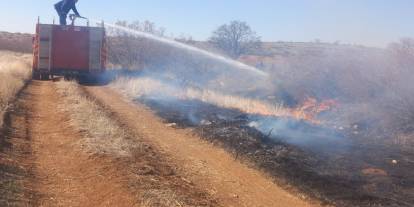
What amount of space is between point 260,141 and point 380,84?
545 centimetres

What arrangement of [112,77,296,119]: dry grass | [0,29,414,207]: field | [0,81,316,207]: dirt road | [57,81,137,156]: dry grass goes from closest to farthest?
1. [0,81,316,207]: dirt road
2. [0,29,414,207]: field
3. [57,81,137,156]: dry grass
4. [112,77,296,119]: dry grass

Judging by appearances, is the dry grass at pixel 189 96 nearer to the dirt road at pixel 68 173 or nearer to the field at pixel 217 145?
the field at pixel 217 145

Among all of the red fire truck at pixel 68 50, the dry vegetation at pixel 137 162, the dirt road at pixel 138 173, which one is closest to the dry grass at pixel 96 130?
the dry vegetation at pixel 137 162

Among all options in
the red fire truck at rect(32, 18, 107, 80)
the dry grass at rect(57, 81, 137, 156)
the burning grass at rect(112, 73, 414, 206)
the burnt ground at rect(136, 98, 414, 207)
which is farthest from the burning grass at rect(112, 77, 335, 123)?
the dry grass at rect(57, 81, 137, 156)

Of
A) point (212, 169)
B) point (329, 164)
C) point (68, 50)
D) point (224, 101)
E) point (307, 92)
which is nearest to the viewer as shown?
point (212, 169)

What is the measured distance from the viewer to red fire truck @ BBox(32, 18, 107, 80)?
1914 cm

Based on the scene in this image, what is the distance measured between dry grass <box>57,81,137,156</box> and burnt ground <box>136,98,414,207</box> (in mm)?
1805

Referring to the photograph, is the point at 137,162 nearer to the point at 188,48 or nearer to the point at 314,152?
the point at 314,152

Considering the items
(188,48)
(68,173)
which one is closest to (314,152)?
(68,173)

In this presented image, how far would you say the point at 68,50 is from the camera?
19.5m

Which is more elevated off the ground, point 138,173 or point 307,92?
point 307,92

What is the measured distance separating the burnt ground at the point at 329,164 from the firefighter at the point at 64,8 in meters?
10.1

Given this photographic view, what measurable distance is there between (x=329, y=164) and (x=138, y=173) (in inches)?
125

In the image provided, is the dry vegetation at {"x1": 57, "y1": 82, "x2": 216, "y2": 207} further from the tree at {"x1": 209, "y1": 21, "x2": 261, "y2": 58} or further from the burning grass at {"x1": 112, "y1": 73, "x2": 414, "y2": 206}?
the tree at {"x1": 209, "y1": 21, "x2": 261, "y2": 58}
